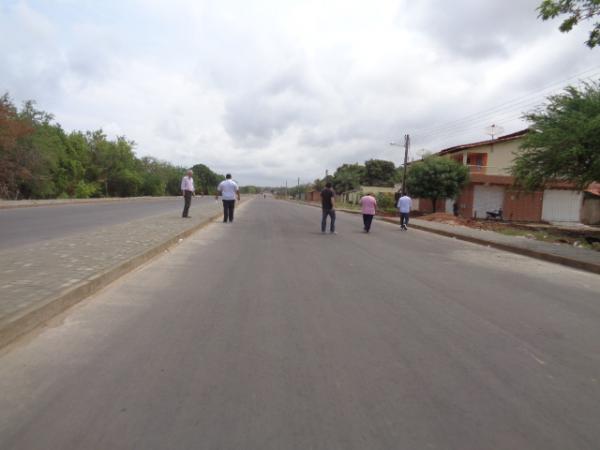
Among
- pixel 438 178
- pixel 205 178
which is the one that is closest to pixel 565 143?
pixel 438 178

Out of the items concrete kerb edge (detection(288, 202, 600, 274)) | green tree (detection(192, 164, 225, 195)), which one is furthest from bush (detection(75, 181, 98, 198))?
green tree (detection(192, 164, 225, 195))

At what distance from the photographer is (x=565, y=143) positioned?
55.9 feet

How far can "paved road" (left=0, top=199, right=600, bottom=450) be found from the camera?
2.53m

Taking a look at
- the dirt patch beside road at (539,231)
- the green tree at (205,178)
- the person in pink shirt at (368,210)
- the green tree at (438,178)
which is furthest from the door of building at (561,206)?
the green tree at (205,178)

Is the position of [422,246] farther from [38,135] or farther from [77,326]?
[38,135]

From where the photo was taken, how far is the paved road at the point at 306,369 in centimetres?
253

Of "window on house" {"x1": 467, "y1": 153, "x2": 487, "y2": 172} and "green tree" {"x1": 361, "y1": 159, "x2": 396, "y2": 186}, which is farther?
"green tree" {"x1": 361, "y1": 159, "x2": 396, "y2": 186}

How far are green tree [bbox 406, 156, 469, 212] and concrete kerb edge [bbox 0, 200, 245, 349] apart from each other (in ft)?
81.6

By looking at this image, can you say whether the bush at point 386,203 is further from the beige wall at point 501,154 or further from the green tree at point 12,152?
the green tree at point 12,152

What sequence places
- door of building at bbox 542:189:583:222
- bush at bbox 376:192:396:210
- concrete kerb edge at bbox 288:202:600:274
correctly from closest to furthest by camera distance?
concrete kerb edge at bbox 288:202:600:274, door of building at bbox 542:189:583:222, bush at bbox 376:192:396:210

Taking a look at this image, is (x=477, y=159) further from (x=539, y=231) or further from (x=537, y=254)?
(x=537, y=254)

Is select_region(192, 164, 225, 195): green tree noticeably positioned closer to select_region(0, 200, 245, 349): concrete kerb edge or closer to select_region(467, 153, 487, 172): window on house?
select_region(467, 153, 487, 172): window on house

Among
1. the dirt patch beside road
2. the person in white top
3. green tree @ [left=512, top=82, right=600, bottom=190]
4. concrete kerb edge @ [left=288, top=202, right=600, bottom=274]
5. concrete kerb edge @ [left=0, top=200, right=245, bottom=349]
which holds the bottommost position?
the dirt patch beside road

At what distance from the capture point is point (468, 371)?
343 centimetres
